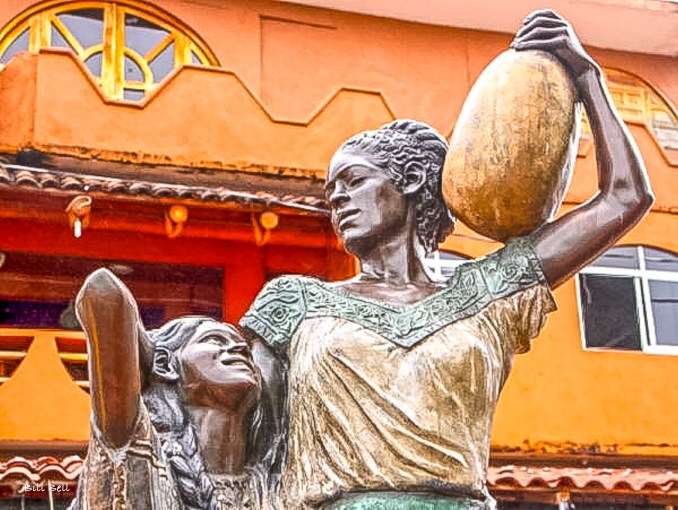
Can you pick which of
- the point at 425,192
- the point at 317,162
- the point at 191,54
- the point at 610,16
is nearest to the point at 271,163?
the point at 317,162

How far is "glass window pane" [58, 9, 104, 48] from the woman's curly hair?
12075mm

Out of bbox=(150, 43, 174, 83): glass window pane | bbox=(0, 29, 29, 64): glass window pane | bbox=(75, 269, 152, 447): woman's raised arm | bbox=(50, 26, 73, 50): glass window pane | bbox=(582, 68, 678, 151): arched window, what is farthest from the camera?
bbox=(582, 68, 678, 151): arched window

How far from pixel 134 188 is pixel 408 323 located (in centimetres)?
821

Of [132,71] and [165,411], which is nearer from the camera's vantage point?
[165,411]

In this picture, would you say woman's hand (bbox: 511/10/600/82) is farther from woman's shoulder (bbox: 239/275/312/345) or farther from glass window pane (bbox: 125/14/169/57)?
glass window pane (bbox: 125/14/169/57)

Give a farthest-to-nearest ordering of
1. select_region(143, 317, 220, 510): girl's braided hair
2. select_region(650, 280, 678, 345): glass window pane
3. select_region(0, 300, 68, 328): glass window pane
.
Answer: select_region(650, 280, 678, 345): glass window pane, select_region(0, 300, 68, 328): glass window pane, select_region(143, 317, 220, 510): girl's braided hair

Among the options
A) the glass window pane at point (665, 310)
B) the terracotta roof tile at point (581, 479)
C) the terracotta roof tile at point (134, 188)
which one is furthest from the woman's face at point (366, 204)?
the glass window pane at point (665, 310)

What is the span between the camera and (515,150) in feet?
9.71

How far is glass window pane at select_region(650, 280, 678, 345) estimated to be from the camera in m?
14.1

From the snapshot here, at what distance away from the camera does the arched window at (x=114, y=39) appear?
47.6 feet

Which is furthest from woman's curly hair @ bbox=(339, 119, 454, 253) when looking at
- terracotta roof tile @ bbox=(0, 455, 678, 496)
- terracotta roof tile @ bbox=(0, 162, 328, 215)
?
terracotta roof tile @ bbox=(0, 162, 328, 215)

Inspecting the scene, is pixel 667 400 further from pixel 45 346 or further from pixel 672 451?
pixel 45 346

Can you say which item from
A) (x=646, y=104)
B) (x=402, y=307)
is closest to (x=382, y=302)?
(x=402, y=307)

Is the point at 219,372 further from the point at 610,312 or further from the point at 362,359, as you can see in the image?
the point at 610,312
